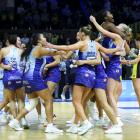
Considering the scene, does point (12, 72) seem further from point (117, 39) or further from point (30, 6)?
point (30, 6)

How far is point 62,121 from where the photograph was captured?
10562mm

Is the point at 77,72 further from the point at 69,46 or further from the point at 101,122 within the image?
the point at 101,122

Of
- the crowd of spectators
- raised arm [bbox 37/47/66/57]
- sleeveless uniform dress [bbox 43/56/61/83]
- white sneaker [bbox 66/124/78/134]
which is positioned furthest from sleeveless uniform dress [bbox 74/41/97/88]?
the crowd of spectators

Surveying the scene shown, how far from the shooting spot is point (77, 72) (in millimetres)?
8500

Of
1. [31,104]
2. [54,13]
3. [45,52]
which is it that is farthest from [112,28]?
[54,13]

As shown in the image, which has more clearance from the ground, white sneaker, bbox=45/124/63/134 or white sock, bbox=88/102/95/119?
white sock, bbox=88/102/95/119

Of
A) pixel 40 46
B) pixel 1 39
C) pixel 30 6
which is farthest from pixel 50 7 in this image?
pixel 40 46

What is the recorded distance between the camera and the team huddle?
27.7 ft

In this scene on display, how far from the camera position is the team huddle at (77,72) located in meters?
8.44

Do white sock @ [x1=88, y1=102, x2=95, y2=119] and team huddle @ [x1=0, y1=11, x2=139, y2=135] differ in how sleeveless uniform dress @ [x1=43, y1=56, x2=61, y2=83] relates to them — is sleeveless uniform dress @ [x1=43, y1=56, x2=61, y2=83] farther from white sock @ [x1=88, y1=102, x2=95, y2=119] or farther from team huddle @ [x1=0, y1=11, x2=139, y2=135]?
white sock @ [x1=88, y1=102, x2=95, y2=119]

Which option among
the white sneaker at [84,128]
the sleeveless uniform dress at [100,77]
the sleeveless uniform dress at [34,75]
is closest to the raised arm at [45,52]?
the sleeveless uniform dress at [34,75]

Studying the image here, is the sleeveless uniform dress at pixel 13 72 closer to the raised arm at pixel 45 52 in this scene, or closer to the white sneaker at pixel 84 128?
the raised arm at pixel 45 52

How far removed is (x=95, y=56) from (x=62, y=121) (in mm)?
2538

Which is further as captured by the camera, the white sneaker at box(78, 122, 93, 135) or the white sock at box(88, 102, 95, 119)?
the white sock at box(88, 102, 95, 119)
